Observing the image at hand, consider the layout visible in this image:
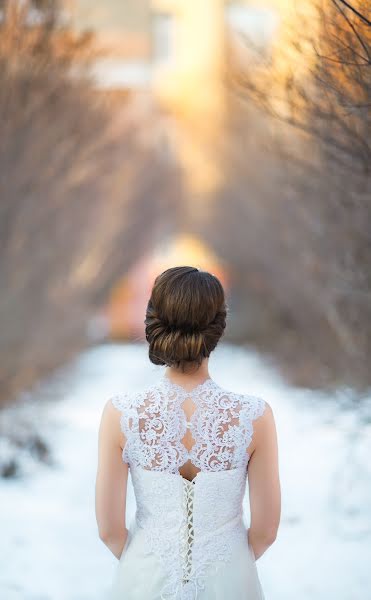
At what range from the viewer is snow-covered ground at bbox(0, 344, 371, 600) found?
486cm

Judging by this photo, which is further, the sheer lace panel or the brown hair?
the sheer lace panel

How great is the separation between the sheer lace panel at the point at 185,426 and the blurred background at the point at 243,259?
144 cm

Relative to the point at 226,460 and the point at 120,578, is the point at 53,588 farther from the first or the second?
the point at 226,460

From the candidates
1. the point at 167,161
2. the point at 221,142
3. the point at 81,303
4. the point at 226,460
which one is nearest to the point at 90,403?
the point at 81,303

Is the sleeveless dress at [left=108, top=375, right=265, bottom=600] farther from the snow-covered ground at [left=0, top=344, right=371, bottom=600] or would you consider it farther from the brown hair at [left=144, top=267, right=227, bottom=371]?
the snow-covered ground at [left=0, top=344, right=371, bottom=600]

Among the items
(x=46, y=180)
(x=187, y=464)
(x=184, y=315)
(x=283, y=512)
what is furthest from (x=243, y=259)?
(x=184, y=315)

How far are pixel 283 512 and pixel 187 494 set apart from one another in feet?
13.4

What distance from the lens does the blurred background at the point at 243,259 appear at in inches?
186

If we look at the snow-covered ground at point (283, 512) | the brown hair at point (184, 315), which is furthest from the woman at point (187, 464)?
the snow-covered ground at point (283, 512)

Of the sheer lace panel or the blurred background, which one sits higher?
the sheer lace panel

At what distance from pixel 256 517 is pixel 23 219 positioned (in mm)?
6388

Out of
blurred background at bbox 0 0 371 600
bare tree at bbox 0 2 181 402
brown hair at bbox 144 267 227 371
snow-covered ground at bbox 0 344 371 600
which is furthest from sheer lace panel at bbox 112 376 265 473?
bare tree at bbox 0 2 181 402

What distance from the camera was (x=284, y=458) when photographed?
7.66m

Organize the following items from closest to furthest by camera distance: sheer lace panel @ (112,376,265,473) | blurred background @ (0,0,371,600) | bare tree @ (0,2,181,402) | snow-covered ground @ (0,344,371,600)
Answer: sheer lace panel @ (112,376,265,473) → blurred background @ (0,0,371,600) → snow-covered ground @ (0,344,371,600) → bare tree @ (0,2,181,402)
